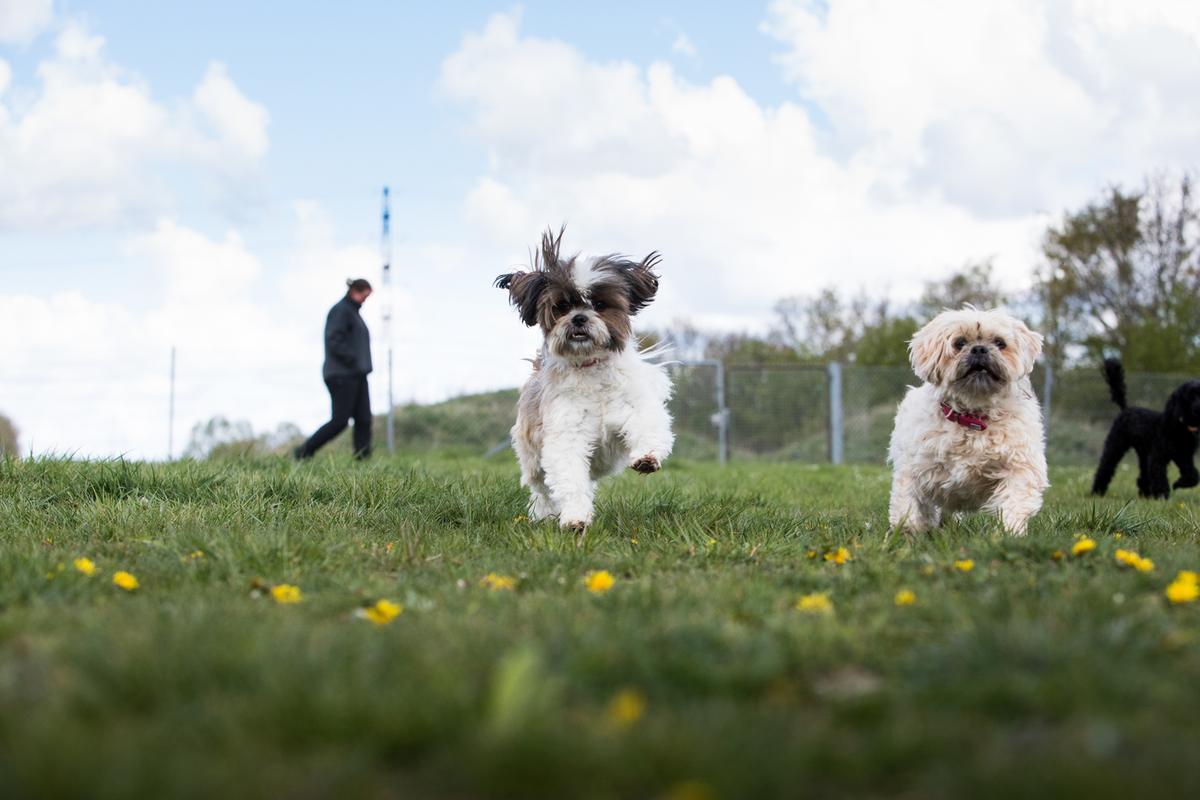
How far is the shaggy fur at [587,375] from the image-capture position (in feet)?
19.4

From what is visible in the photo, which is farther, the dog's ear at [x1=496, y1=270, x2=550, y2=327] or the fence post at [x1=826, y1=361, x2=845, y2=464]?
the fence post at [x1=826, y1=361, x2=845, y2=464]

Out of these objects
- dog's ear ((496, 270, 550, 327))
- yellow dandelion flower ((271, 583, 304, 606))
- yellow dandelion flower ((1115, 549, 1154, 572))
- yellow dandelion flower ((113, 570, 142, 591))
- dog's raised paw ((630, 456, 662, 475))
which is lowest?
yellow dandelion flower ((271, 583, 304, 606))

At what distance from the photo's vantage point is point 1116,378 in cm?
1027

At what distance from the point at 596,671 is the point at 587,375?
3679 mm

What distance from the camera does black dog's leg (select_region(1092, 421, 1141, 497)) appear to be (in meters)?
10.5

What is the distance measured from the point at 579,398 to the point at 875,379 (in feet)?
53.0

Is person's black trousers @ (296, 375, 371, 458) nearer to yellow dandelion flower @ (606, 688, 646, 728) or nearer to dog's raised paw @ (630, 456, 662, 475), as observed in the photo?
dog's raised paw @ (630, 456, 662, 475)

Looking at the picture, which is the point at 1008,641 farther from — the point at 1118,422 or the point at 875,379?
the point at 875,379

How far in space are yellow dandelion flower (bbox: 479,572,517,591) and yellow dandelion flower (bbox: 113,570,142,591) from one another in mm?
1219

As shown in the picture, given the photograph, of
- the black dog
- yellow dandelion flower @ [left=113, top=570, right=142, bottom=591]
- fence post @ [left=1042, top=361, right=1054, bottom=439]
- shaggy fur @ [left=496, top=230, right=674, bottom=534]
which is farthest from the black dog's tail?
fence post @ [left=1042, top=361, right=1054, bottom=439]

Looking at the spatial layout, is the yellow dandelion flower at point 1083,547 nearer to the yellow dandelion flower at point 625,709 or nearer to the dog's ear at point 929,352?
the dog's ear at point 929,352

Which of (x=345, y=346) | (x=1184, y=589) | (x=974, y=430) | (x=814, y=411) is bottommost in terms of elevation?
(x=1184, y=589)

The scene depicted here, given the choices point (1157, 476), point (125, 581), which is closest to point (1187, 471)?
point (1157, 476)

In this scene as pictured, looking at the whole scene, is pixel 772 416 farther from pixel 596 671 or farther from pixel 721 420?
pixel 596 671
